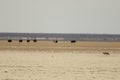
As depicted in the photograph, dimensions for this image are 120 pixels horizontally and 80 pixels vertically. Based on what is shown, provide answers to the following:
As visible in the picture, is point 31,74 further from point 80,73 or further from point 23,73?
point 80,73

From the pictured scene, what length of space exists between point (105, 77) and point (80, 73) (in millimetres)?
1976

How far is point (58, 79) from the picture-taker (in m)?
18.4

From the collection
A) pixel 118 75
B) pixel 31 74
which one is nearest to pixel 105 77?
pixel 118 75

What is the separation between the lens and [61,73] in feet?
68.3

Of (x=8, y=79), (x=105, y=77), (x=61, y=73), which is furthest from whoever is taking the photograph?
(x=61, y=73)

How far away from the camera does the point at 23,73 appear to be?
2052 centimetres

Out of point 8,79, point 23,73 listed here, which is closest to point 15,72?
point 23,73

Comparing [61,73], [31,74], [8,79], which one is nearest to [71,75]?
[61,73]

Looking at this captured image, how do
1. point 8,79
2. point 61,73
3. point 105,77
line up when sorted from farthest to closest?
point 61,73 < point 105,77 < point 8,79

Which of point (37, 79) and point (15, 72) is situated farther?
point (15, 72)

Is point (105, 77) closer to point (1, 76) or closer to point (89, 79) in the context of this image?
point (89, 79)

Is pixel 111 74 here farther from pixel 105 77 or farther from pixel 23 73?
pixel 23 73

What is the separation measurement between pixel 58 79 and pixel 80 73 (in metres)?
2.90

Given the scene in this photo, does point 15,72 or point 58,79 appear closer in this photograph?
point 58,79
